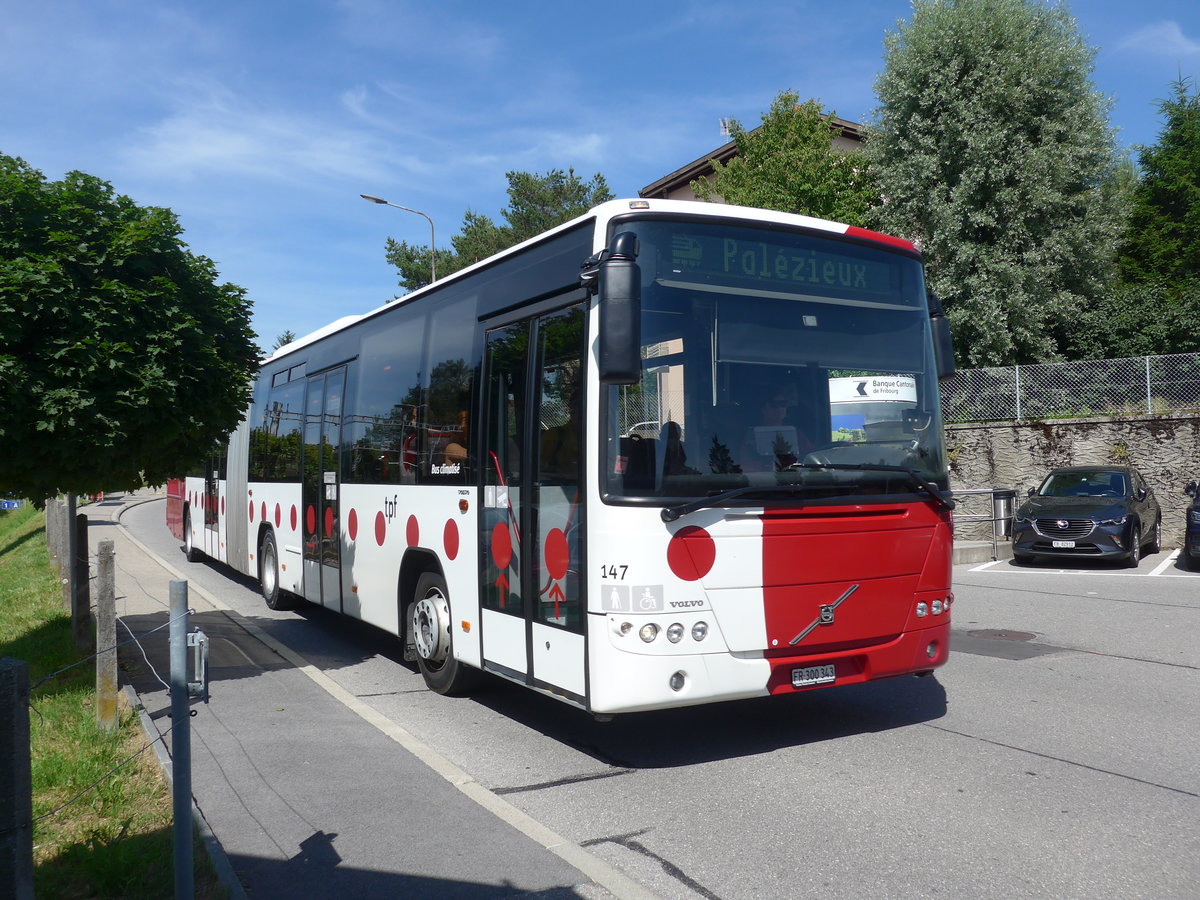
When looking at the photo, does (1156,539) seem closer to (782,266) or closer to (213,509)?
(782,266)

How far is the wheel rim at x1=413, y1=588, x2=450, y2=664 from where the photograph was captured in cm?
773

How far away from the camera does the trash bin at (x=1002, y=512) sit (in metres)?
19.7

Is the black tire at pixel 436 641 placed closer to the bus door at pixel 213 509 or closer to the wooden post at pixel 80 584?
the wooden post at pixel 80 584

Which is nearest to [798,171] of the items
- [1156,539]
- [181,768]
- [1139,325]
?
[1139,325]

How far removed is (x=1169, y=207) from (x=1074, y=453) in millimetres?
20595

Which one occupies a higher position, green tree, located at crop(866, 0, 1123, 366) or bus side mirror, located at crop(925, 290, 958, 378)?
green tree, located at crop(866, 0, 1123, 366)

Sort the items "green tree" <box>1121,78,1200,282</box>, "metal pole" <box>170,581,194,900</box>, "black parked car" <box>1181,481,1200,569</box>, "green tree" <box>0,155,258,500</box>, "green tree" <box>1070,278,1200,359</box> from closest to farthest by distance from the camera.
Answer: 1. "metal pole" <box>170,581,194,900</box>
2. "green tree" <box>0,155,258,500</box>
3. "black parked car" <box>1181,481,1200,569</box>
4. "green tree" <box>1070,278,1200,359</box>
5. "green tree" <box>1121,78,1200,282</box>

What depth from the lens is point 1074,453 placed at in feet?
69.6

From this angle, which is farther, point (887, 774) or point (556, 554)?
point (556, 554)

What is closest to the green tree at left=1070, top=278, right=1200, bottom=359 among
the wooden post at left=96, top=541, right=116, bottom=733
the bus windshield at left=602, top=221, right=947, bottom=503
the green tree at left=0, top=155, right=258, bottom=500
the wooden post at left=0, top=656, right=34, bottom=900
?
the bus windshield at left=602, top=221, right=947, bottom=503

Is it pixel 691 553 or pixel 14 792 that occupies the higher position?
pixel 691 553

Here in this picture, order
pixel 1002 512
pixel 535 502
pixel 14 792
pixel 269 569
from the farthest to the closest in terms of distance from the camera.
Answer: pixel 1002 512, pixel 269 569, pixel 535 502, pixel 14 792

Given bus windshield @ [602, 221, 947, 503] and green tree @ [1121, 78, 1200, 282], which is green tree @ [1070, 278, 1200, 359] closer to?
green tree @ [1121, 78, 1200, 282]

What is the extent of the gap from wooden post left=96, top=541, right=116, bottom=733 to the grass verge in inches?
4.2
